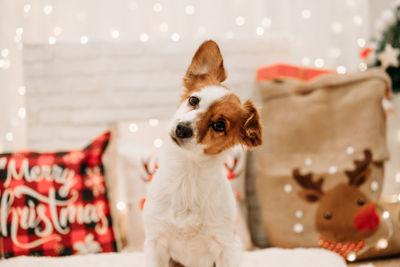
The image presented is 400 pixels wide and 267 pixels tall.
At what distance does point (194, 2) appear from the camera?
2.21 metres

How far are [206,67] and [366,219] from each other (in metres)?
1.09

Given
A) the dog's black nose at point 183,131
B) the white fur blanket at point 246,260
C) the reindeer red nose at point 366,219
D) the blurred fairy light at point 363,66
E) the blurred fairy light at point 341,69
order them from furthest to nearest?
the blurred fairy light at point 341,69 < the blurred fairy light at point 363,66 < the reindeer red nose at point 366,219 < the white fur blanket at point 246,260 < the dog's black nose at point 183,131

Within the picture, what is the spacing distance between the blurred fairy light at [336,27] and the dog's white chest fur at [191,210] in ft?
5.83

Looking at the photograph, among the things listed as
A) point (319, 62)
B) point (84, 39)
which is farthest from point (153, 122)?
point (319, 62)

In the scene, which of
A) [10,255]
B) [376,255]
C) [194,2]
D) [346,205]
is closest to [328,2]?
[194,2]

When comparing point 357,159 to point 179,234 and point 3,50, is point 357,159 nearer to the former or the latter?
point 179,234

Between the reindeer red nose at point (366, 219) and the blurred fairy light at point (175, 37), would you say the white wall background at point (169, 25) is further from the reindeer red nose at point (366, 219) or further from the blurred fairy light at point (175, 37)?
the reindeer red nose at point (366, 219)

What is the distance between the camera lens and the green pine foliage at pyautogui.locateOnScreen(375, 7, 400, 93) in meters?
1.87

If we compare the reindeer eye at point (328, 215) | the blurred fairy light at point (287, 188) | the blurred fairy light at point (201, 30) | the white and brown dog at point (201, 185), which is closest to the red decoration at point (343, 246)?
the reindeer eye at point (328, 215)

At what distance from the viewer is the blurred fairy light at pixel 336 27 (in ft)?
7.68

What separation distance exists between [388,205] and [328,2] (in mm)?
1439

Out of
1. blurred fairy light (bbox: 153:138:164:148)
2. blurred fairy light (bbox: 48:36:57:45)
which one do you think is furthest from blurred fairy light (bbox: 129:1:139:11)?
blurred fairy light (bbox: 153:138:164:148)

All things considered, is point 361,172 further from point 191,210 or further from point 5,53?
point 5,53

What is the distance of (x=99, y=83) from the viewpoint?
1.92m
